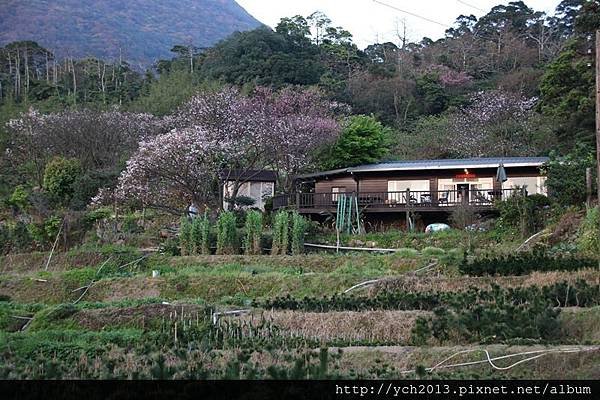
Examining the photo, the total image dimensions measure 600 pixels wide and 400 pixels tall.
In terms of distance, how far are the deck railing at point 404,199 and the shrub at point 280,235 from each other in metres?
6.03

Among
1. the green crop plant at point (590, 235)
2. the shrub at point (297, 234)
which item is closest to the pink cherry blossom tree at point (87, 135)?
the shrub at point (297, 234)

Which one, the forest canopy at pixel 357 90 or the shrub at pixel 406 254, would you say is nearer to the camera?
the shrub at pixel 406 254

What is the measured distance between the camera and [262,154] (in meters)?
→ 35.6

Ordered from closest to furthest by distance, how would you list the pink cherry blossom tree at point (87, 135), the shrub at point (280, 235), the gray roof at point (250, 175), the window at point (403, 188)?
1. the shrub at point (280, 235)
2. the window at point (403, 188)
3. the gray roof at point (250, 175)
4. the pink cherry blossom tree at point (87, 135)

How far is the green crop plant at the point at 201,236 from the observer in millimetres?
26500

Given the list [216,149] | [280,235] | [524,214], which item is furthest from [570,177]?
[216,149]

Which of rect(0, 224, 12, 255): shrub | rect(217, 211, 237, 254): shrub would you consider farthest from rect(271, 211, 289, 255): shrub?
rect(0, 224, 12, 255): shrub

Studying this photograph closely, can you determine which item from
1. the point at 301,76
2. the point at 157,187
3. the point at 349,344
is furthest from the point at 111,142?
the point at 349,344

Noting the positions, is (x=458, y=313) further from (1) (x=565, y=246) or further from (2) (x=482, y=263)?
(1) (x=565, y=246)

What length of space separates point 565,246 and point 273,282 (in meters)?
7.74

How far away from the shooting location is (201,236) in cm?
2683

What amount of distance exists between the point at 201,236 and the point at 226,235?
3.45 ft

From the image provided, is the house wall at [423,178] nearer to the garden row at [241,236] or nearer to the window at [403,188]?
the window at [403,188]

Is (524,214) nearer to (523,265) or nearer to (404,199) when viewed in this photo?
(523,265)
